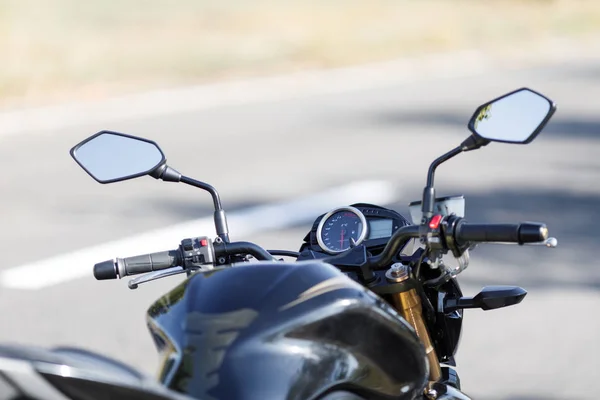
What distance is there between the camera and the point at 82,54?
2127cm

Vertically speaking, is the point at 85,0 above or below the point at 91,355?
above

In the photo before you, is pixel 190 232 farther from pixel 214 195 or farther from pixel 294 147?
pixel 214 195

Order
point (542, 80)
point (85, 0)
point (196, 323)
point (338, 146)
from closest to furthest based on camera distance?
point (196, 323) < point (338, 146) < point (542, 80) < point (85, 0)

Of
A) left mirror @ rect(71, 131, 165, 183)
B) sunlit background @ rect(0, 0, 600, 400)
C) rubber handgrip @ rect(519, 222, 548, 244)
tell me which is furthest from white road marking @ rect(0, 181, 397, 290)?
rubber handgrip @ rect(519, 222, 548, 244)

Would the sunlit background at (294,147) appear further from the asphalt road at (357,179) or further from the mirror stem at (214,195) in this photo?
the mirror stem at (214,195)

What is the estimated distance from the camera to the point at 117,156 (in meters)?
2.91

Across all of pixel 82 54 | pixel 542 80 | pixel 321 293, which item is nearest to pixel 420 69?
pixel 542 80

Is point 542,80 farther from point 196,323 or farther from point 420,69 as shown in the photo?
point 196,323

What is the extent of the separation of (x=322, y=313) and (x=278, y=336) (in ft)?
0.32

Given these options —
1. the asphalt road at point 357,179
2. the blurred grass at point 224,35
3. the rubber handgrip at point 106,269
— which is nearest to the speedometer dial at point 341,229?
the rubber handgrip at point 106,269

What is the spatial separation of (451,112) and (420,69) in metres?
4.79

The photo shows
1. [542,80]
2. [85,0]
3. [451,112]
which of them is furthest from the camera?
[85,0]

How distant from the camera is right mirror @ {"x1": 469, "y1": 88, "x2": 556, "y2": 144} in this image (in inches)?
105

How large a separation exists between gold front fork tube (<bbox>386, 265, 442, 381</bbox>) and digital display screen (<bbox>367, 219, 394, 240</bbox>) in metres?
0.22
